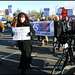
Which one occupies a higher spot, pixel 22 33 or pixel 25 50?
pixel 22 33

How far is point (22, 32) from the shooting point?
4.03 m

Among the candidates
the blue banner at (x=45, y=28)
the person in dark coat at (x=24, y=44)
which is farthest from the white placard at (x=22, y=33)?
the blue banner at (x=45, y=28)

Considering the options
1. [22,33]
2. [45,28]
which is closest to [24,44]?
[22,33]

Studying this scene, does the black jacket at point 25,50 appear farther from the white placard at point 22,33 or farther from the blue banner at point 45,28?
the blue banner at point 45,28

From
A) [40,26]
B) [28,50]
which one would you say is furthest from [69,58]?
[40,26]

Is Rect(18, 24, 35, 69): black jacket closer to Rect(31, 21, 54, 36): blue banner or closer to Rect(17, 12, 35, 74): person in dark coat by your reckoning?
Rect(17, 12, 35, 74): person in dark coat

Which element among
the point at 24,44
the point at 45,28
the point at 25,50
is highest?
the point at 45,28

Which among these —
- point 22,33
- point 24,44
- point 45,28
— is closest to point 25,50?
point 24,44

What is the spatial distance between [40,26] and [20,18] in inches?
192

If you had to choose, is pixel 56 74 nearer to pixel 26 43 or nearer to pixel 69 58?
pixel 69 58

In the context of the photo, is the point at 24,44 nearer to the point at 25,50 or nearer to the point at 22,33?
the point at 25,50

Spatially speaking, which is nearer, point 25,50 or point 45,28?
point 25,50

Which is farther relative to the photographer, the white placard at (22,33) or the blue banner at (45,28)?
the blue banner at (45,28)

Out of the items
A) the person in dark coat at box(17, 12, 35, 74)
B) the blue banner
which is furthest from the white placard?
the blue banner
